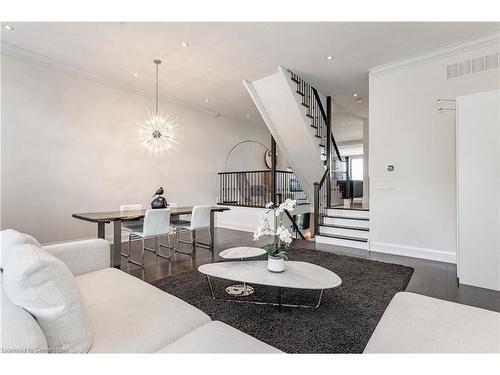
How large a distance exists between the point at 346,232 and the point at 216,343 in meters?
4.43

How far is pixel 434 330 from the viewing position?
1354 mm

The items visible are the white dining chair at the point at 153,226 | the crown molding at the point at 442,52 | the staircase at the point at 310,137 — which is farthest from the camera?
the staircase at the point at 310,137

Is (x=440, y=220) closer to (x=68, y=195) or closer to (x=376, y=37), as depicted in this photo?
(x=376, y=37)

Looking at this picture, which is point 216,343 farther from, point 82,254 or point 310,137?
point 310,137

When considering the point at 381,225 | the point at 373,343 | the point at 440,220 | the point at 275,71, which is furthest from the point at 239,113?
the point at 373,343

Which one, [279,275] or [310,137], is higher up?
[310,137]

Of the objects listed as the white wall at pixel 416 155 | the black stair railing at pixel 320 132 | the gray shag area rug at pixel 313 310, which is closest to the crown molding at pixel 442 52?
the white wall at pixel 416 155

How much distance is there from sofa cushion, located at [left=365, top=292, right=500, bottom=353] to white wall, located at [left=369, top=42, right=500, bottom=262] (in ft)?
9.90

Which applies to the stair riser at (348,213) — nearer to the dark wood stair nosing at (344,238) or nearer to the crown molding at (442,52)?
the dark wood stair nosing at (344,238)

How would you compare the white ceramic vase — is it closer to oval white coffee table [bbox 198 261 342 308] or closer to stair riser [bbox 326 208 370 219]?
oval white coffee table [bbox 198 261 342 308]

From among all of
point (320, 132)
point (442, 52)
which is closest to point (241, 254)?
point (320, 132)

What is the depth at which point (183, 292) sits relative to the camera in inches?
111

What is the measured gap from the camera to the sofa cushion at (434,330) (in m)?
1.23
